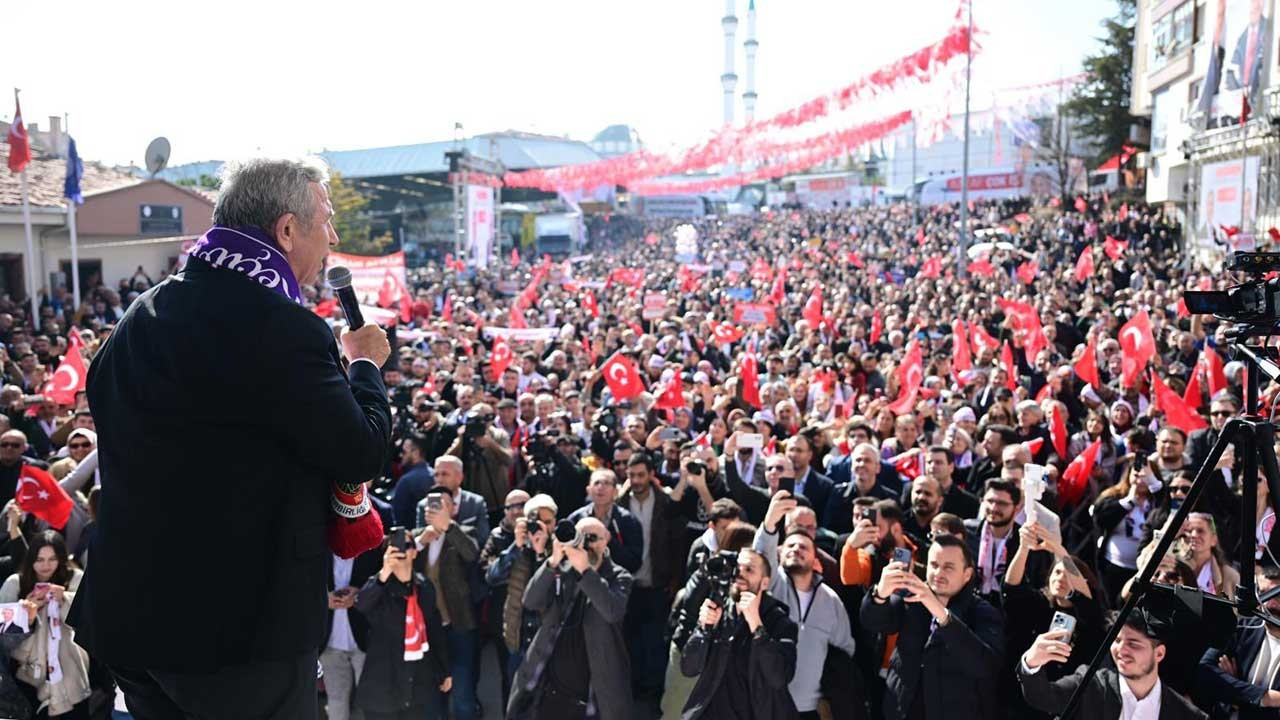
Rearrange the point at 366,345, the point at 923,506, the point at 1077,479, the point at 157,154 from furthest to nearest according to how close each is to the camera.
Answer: the point at 157,154
the point at 1077,479
the point at 923,506
the point at 366,345

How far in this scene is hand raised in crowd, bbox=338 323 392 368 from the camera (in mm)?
2086

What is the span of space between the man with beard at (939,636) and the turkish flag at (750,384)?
6.80 meters

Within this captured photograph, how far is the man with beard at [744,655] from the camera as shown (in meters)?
5.06

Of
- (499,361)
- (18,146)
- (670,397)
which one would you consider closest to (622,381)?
(670,397)

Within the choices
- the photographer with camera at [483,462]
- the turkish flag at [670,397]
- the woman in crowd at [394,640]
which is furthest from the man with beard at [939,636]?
the turkish flag at [670,397]

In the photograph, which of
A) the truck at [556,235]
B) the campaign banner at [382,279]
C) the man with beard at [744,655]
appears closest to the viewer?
the man with beard at [744,655]

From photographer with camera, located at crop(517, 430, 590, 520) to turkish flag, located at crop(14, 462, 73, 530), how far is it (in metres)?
3.14

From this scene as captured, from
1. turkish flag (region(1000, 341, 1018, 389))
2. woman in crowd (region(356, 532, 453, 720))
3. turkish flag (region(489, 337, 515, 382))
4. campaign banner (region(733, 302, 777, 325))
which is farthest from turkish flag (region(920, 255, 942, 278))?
woman in crowd (region(356, 532, 453, 720))

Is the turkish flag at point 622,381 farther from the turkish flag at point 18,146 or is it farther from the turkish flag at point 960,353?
the turkish flag at point 18,146

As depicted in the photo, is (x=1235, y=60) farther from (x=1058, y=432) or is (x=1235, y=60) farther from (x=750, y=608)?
(x=750, y=608)

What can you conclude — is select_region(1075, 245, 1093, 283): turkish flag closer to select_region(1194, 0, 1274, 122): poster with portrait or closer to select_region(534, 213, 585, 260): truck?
select_region(1194, 0, 1274, 122): poster with portrait

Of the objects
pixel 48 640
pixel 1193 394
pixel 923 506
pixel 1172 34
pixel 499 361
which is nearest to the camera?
pixel 48 640

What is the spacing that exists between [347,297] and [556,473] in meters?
6.06

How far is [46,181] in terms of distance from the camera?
2417 cm
